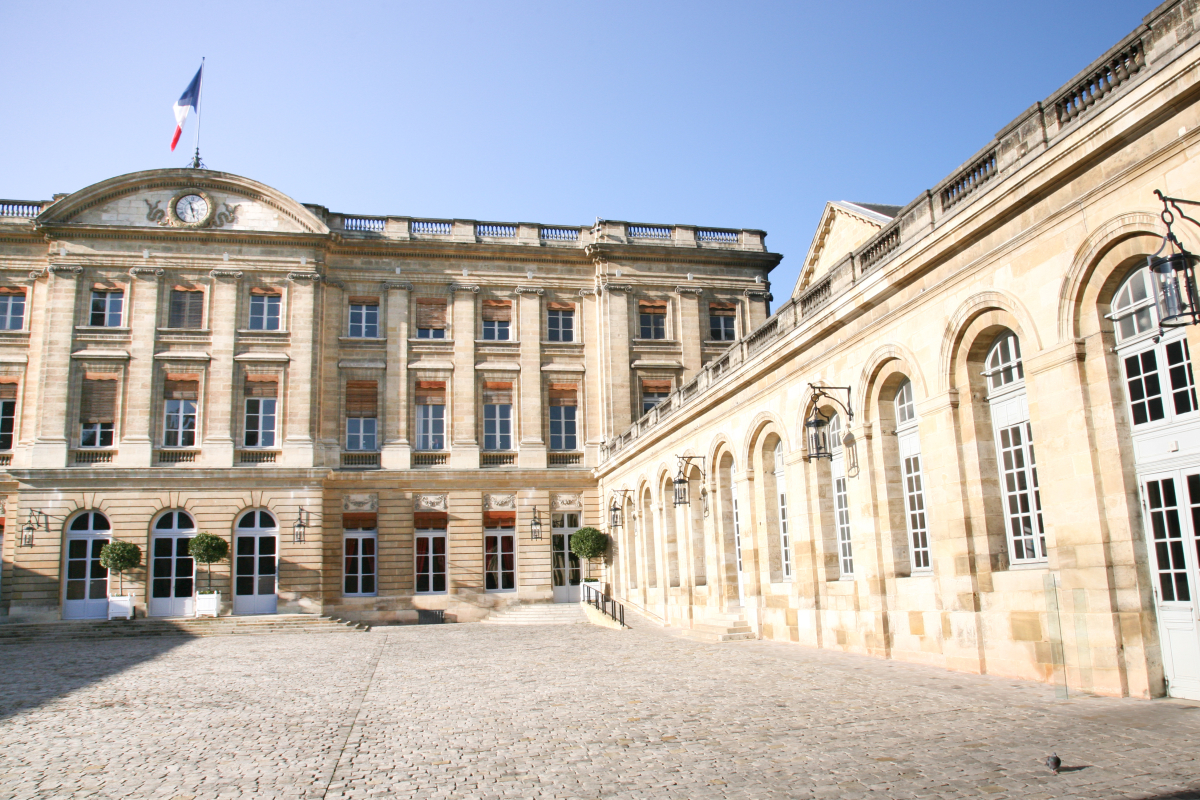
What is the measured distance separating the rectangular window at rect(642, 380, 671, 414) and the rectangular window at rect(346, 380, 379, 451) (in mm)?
8978

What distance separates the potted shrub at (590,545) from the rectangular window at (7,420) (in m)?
17.8

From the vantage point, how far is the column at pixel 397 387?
29812 millimetres

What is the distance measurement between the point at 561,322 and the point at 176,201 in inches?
516

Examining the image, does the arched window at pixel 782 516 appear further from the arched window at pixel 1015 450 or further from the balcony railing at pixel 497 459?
the balcony railing at pixel 497 459

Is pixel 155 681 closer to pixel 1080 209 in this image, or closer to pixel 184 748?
pixel 184 748

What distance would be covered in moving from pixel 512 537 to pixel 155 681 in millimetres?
17167

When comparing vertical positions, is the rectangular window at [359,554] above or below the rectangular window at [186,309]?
below

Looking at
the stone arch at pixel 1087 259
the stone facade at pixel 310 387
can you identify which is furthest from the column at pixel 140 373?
the stone arch at pixel 1087 259

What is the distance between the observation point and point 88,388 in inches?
1128

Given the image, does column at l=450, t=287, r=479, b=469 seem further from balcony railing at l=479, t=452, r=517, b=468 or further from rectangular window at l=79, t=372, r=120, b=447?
rectangular window at l=79, t=372, r=120, b=447

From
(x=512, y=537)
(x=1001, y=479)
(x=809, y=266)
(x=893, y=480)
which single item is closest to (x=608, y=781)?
(x=1001, y=479)

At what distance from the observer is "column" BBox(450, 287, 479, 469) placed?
99.2 ft

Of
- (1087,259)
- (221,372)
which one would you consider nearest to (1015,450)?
(1087,259)

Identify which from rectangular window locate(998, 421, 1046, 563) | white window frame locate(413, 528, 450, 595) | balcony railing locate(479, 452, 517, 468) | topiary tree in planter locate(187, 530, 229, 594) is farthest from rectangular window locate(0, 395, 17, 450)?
rectangular window locate(998, 421, 1046, 563)
